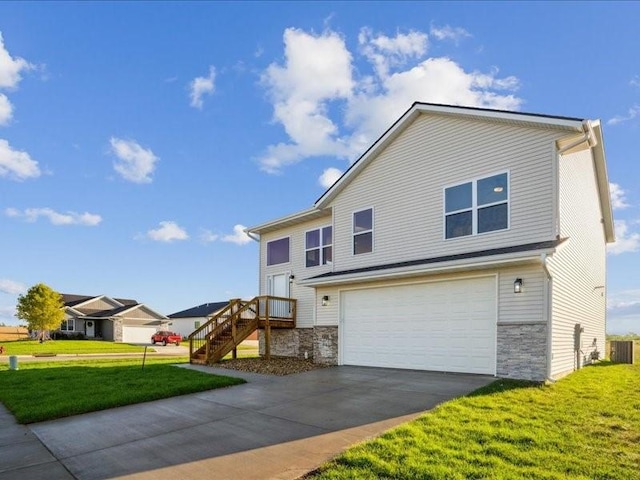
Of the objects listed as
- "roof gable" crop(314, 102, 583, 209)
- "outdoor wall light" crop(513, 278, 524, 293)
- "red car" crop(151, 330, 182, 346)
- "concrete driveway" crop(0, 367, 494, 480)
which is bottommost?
"red car" crop(151, 330, 182, 346)

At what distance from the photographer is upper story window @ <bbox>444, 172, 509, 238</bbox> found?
10.3 metres

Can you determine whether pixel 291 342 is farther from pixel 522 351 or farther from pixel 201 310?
pixel 201 310

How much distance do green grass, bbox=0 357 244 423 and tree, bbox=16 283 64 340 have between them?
90.9 feet

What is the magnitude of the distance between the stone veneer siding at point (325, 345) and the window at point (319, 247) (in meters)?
2.74

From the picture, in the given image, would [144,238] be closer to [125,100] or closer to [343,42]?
[125,100]

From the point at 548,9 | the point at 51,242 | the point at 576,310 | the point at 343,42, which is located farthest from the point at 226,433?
the point at 51,242

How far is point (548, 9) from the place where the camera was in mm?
11164

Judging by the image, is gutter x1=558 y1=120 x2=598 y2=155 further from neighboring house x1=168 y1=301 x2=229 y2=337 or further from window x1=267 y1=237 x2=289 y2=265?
neighboring house x1=168 y1=301 x2=229 y2=337

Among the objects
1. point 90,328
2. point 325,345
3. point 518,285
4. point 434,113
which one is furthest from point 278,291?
point 90,328

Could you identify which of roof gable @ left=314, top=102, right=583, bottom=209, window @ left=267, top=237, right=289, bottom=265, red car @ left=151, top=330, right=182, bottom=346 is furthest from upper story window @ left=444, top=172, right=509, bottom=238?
red car @ left=151, top=330, right=182, bottom=346

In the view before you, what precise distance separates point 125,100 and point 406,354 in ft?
46.0

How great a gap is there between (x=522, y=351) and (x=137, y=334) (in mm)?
43909

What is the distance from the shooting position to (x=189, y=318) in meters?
48.6


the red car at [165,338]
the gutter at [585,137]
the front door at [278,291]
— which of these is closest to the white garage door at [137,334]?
the red car at [165,338]
